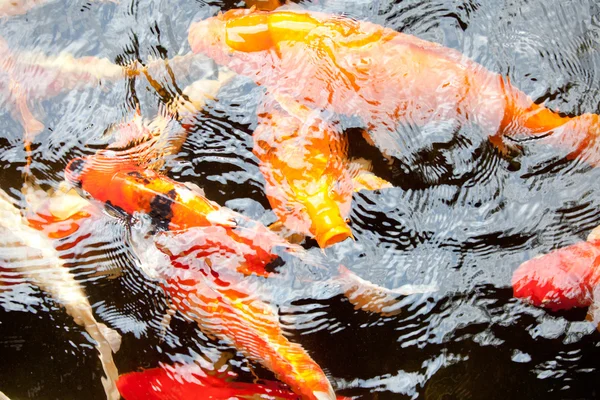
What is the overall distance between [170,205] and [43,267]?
2.46ft

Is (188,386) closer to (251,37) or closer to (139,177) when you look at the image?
(139,177)

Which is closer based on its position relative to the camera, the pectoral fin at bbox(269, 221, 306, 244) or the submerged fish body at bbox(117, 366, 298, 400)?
the submerged fish body at bbox(117, 366, 298, 400)

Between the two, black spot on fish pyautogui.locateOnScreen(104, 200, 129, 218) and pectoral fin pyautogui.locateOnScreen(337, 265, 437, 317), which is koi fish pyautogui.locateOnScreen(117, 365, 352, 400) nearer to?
pectoral fin pyautogui.locateOnScreen(337, 265, 437, 317)

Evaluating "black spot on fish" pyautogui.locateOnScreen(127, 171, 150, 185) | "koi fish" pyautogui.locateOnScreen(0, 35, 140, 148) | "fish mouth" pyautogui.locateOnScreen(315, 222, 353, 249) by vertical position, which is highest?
"koi fish" pyautogui.locateOnScreen(0, 35, 140, 148)

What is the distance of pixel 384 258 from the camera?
2803 millimetres

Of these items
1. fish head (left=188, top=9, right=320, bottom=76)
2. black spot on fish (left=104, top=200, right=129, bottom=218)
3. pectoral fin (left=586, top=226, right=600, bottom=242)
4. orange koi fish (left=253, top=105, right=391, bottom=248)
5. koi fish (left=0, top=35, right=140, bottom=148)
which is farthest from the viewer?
koi fish (left=0, top=35, right=140, bottom=148)

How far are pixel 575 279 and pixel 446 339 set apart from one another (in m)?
0.63

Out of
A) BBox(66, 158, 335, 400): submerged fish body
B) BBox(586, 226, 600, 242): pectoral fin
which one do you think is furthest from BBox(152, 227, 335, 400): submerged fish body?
BBox(586, 226, 600, 242): pectoral fin

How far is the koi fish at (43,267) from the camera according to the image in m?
2.90

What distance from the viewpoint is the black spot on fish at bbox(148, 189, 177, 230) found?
281cm

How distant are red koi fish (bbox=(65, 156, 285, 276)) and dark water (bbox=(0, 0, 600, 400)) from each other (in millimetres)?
114

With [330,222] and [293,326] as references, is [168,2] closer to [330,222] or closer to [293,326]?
[330,222]

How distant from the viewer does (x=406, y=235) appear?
Result: 283cm

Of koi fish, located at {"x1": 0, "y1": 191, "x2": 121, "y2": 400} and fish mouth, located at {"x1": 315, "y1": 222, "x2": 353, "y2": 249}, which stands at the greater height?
fish mouth, located at {"x1": 315, "y1": 222, "x2": 353, "y2": 249}
